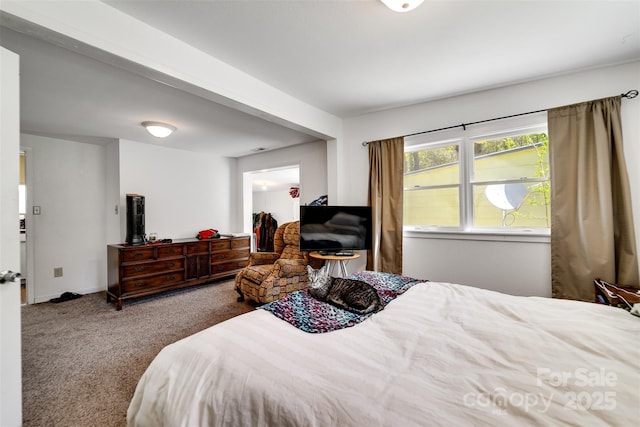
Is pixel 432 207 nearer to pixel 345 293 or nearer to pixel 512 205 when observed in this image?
pixel 512 205

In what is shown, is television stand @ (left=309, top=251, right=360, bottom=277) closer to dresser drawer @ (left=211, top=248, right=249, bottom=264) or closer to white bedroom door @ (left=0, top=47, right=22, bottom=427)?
dresser drawer @ (left=211, top=248, right=249, bottom=264)

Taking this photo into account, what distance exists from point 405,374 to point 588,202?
2576 mm

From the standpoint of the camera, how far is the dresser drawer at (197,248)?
4045 mm

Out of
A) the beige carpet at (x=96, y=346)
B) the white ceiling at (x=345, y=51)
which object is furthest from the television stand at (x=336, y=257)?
the white ceiling at (x=345, y=51)

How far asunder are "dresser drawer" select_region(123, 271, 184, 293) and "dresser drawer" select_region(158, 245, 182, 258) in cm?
27

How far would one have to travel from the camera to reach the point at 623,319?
4.19 feet

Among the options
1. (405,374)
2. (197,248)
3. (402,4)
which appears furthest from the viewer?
(197,248)

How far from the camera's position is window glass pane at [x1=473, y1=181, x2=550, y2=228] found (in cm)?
260

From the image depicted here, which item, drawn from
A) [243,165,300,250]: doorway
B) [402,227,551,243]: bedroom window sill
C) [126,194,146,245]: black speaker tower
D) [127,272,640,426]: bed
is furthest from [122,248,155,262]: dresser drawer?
[402,227,551,243]: bedroom window sill

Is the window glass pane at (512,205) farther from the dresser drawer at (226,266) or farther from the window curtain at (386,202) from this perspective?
the dresser drawer at (226,266)

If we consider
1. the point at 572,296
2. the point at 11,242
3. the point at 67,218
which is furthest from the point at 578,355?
the point at 67,218

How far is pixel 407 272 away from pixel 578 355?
2210 mm

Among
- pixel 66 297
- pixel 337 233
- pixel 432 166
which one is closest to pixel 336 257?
pixel 337 233

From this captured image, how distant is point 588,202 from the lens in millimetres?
2271
